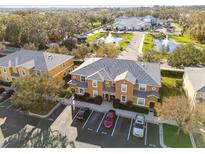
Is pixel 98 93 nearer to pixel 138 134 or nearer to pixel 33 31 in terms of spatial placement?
pixel 138 134

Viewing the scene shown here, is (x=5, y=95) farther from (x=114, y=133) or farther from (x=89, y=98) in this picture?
(x=114, y=133)

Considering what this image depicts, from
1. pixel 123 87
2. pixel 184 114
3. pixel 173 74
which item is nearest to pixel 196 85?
pixel 184 114

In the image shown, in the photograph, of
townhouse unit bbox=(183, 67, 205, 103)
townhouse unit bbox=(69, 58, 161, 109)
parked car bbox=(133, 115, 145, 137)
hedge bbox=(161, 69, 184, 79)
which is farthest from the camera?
hedge bbox=(161, 69, 184, 79)

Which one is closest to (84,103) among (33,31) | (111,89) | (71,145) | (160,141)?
(111,89)

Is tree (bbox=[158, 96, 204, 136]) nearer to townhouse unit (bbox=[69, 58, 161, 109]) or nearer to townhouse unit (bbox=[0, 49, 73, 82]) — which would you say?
townhouse unit (bbox=[69, 58, 161, 109])

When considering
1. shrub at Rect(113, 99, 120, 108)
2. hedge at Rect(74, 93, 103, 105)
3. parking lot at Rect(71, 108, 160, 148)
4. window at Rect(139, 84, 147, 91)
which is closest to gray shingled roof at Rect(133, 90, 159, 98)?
window at Rect(139, 84, 147, 91)
